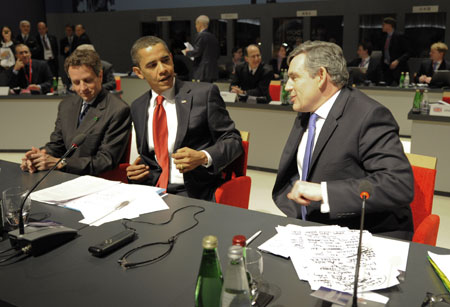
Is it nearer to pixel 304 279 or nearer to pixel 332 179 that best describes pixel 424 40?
pixel 332 179

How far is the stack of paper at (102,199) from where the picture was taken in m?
1.79

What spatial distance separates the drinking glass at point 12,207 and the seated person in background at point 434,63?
6.29 metres

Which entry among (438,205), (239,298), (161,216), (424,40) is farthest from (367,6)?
(239,298)

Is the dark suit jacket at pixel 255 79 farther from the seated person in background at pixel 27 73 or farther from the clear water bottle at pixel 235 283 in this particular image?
the clear water bottle at pixel 235 283

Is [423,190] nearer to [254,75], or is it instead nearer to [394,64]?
[254,75]

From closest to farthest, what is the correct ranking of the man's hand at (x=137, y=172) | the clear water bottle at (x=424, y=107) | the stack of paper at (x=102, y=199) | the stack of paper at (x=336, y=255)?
the stack of paper at (x=336, y=255)
the stack of paper at (x=102, y=199)
the man's hand at (x=137, y=172)
the clear water bottle at (x=424, y=107)

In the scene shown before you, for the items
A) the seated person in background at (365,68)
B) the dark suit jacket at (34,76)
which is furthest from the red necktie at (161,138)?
the seated person in background at (365,68)

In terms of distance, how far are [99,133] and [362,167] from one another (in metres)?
1.61

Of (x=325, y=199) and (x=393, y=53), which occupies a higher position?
(x=393, y=53)

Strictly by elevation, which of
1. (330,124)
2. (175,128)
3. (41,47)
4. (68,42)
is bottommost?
(175,128)

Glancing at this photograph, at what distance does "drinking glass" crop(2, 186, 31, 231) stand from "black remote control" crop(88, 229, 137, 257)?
17.9 inches

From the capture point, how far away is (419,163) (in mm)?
2123

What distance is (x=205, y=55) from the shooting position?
7.63m

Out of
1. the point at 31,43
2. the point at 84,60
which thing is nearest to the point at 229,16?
the point at 31,43
